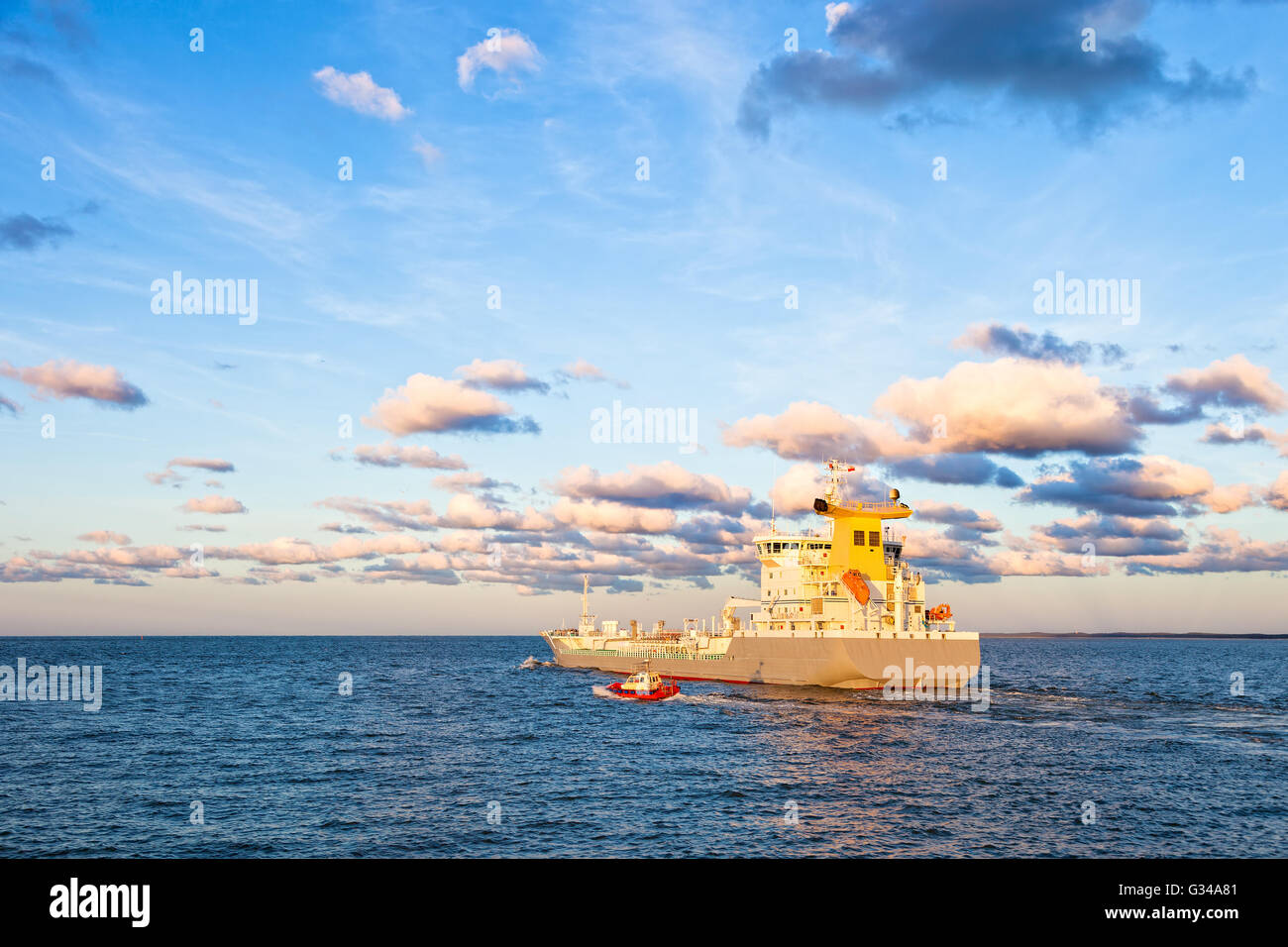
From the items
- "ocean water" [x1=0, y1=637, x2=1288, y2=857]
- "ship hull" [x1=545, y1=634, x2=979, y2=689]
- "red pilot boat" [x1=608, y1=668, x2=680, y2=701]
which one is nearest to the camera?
"ocean water" [x1=0, y1=637, x2=1288, y2=857]

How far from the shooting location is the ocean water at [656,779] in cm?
3238

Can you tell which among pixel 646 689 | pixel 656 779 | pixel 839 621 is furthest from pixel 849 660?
pixel 656 779

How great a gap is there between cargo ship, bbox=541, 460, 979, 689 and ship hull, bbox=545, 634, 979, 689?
3.7 inches

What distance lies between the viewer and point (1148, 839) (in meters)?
32.2

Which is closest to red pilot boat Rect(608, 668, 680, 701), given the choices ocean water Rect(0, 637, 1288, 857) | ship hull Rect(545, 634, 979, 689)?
ocean water Rect(0, 637, 1288, 857)

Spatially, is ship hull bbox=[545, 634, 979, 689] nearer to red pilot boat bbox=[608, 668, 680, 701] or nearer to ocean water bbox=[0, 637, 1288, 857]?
ocean water bbox=[0, 637, 1288, 857]

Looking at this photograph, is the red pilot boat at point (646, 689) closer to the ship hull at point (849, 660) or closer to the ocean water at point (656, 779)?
the ocean water at point (656, 779)

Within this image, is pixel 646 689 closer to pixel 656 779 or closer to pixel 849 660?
pixel 849 660

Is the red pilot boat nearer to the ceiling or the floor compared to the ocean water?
nearer to the floor

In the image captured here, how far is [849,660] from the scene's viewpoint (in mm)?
79938

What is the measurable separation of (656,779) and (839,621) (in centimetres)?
4290

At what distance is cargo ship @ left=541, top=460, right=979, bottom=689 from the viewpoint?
79375 millimetres
